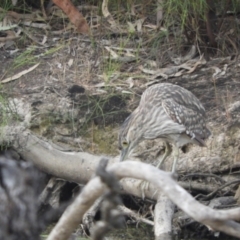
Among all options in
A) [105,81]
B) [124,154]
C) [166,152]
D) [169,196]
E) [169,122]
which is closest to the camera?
[169,196]

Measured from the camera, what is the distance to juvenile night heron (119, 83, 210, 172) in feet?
25.1

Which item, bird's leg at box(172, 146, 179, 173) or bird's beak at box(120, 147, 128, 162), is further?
bird's leg at box(172, 146, 179, 173)

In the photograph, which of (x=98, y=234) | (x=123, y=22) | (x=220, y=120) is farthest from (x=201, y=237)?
(x=98, y=234)

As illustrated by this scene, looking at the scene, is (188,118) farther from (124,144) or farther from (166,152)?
(124,144)

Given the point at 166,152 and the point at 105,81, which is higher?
the point at 105,81

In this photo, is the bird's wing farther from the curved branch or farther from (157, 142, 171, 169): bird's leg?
the curved branch

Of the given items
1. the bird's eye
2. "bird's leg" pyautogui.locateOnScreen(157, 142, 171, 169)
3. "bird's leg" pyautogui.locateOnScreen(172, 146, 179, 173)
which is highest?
the bird's eye

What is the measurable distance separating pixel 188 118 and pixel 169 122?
0.54ft

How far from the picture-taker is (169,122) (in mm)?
7695

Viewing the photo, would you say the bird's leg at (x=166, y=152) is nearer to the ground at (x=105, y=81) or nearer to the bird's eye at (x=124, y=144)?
the ground at (x=105, y=81)

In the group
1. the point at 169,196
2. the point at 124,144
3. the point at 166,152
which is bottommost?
the point at 166,152

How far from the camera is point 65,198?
847 cm

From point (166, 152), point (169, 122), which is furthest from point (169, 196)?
point (166, 152)

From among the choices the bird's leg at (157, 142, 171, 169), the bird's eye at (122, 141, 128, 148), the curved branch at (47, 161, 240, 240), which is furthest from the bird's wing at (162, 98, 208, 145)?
the curved branch at (47, 161, 240, 240)
